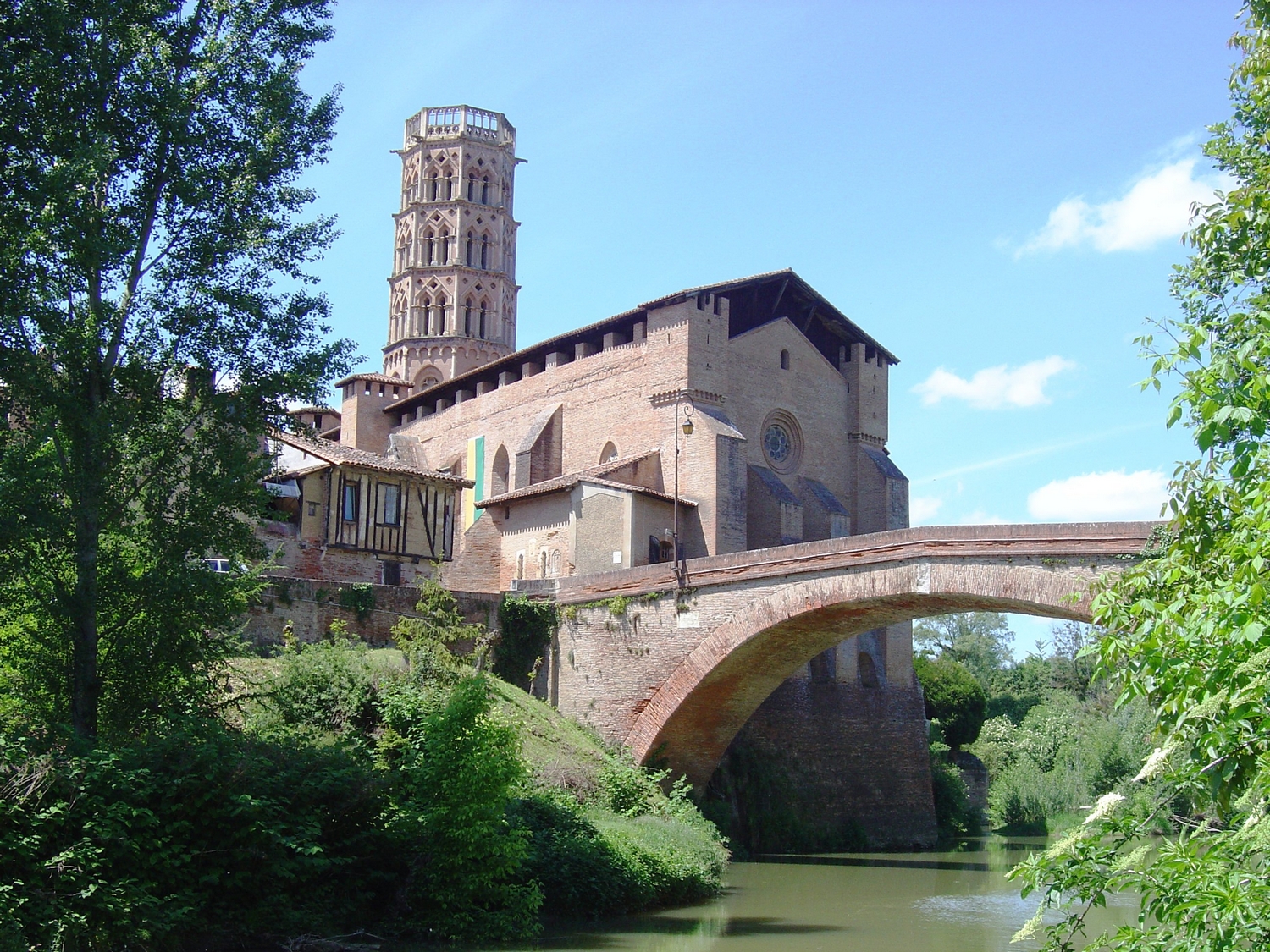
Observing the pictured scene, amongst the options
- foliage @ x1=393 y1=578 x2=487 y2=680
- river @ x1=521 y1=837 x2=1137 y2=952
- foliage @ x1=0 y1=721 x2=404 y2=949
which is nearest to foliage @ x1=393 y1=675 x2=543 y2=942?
foliage @ x1=0 y1=721 x2=404 y2=949

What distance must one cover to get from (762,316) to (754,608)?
16161mm

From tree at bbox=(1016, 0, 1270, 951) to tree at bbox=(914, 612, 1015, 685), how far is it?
2468 inches

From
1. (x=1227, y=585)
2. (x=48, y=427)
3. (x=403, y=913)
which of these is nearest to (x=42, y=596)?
(x=48, y=427)

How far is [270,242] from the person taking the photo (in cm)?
1560

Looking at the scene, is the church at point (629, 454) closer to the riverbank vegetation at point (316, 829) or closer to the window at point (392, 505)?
the window at point (392, 505)

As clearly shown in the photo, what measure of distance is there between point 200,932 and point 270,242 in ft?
26.1

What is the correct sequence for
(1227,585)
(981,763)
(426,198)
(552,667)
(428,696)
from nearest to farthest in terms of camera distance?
(1227,585) → (428,696) → (552,667) → (981,763) → (426,198)

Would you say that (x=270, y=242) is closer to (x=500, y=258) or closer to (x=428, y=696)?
(x=428, y=696)

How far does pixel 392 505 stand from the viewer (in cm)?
3322

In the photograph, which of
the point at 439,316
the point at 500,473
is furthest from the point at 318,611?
the point at 439,316

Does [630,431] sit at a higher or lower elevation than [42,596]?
higher

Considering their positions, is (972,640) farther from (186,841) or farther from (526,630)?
(186,841)

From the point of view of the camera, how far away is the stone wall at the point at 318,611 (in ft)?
81.2

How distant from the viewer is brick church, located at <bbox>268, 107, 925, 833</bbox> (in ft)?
107
